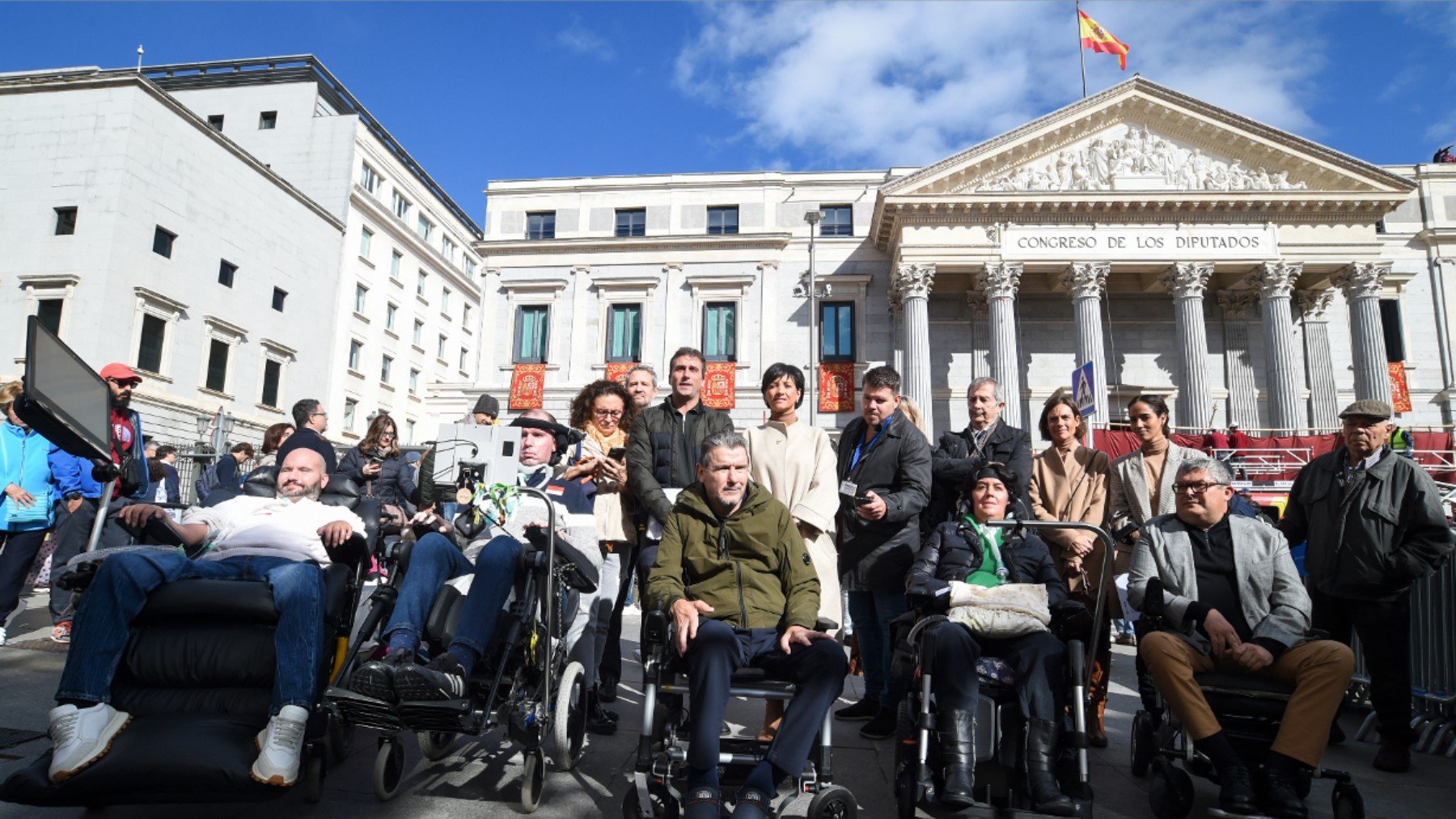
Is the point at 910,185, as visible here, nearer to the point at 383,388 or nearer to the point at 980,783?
the point at 980,783

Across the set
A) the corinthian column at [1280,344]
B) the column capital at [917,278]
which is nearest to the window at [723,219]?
the column capital at [917,278]

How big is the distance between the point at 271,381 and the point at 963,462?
3426 centimetres

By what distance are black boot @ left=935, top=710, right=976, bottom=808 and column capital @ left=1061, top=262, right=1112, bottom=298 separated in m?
25.5

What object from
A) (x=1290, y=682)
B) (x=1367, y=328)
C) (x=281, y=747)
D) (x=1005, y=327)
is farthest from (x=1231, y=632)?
(x=1367, y=328)

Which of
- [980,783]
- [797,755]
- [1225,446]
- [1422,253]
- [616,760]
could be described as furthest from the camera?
[1422,253]

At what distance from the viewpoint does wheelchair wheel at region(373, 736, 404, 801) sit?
3.27 metres

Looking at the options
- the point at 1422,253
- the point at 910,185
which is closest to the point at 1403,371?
the point at 1422,253

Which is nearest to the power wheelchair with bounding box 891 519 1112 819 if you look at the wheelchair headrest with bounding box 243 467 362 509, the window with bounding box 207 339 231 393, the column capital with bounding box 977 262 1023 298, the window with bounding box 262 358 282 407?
the wheelchair headrest with bounding box 243 467 362 509

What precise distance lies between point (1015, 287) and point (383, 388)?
32191 millimetres

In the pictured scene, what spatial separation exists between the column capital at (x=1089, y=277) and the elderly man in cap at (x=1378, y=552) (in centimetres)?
2259

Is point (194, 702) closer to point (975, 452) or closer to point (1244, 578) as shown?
Result: point (975, 452)

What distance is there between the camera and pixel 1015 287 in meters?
26.8

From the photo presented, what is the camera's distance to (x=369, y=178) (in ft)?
133

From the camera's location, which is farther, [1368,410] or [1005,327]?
[1005,327]
